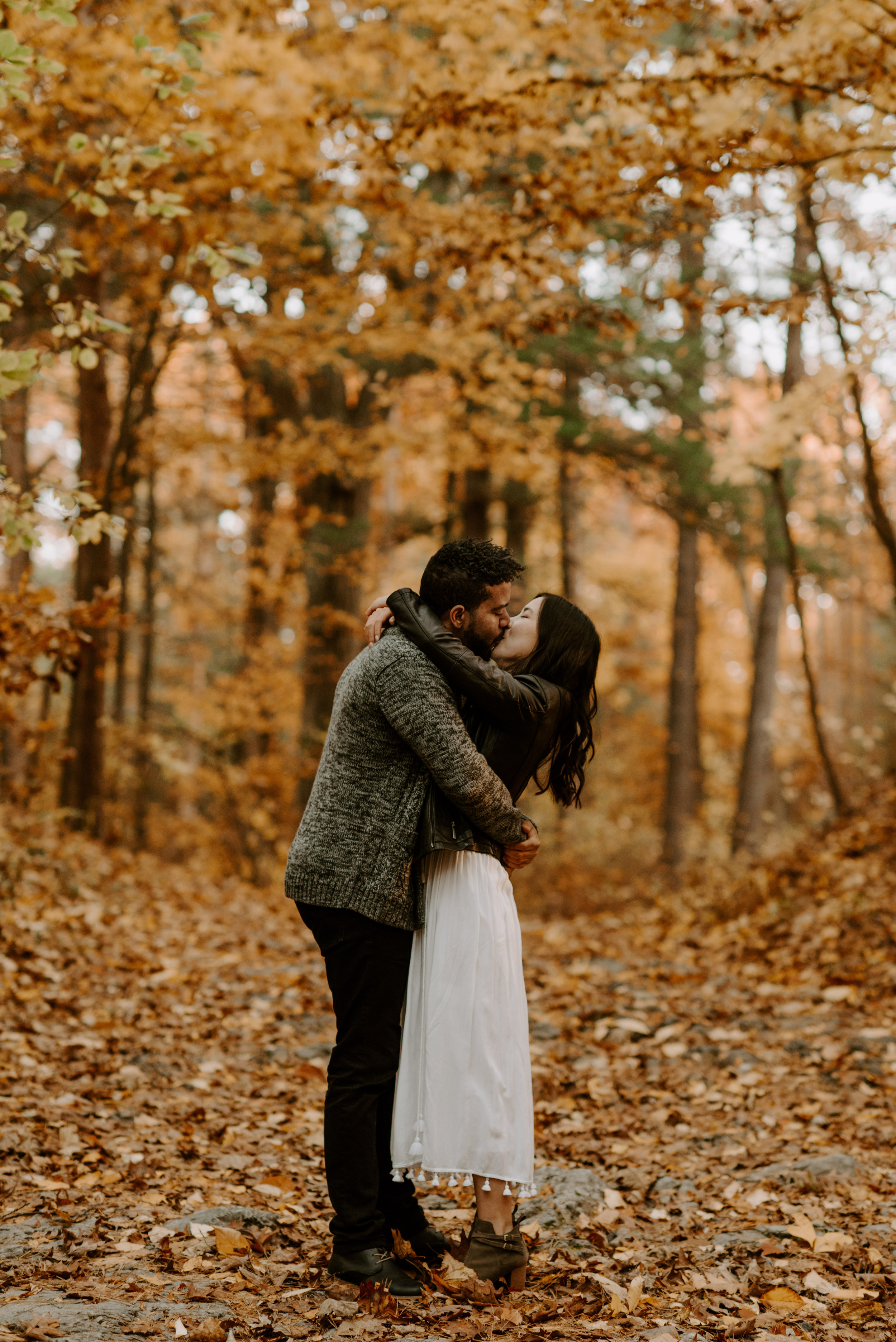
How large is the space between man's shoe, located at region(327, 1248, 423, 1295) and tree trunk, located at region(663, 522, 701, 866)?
11.8 m

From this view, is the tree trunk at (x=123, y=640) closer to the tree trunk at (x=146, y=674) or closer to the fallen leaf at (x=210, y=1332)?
the tree trunk at (x=146, y=674)

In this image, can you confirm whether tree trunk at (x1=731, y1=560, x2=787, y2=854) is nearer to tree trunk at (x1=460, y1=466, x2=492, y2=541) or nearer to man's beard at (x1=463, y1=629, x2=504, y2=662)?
tree trunk at (x1=460, y1=466, x2=492, y2=541)

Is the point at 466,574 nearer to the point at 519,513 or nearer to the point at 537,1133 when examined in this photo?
the point at 537,1133

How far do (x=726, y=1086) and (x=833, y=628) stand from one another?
3239cm

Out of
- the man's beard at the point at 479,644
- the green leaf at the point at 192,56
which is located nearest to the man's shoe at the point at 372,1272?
the man's beard at the point at 479,644

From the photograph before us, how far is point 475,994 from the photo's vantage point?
9.75 feet

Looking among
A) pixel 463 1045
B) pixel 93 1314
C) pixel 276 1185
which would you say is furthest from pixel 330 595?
pixel 93 1314

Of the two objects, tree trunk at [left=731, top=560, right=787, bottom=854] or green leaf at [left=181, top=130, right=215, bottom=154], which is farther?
tree trunk at [left=731, top=560, right=787, bottom=854]

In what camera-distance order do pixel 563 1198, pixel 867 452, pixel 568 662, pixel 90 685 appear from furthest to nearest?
1. pixel 90 685
2. pixel 867 452
3. pixel 563 1198
4. pixel 568 662

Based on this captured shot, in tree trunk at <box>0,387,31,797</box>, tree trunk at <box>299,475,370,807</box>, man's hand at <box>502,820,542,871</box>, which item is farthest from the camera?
tree trunk at <box>299,475,370,807</box>

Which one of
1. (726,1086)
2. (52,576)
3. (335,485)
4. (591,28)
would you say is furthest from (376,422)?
(52,576)

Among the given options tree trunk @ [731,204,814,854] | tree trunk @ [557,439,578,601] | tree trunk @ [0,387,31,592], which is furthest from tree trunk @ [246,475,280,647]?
tree trunk @ [731,204,814,854]

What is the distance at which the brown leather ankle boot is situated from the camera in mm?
2992

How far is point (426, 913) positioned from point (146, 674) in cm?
1374
